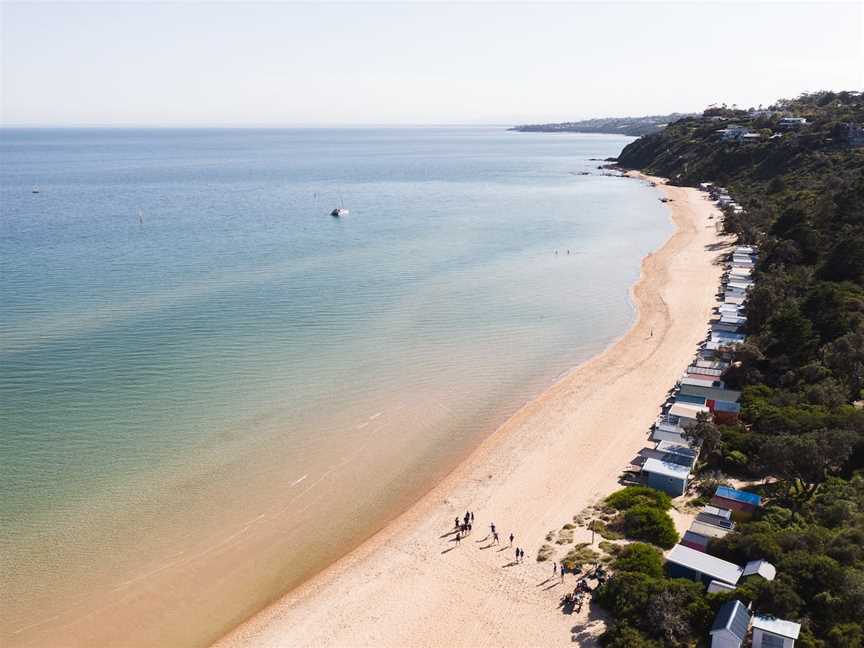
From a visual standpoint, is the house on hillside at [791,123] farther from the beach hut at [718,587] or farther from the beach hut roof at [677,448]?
the beach hut at [718,587]

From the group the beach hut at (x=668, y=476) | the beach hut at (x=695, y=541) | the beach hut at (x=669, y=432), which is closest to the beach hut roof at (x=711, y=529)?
the beach hut at (x=695, y=541)

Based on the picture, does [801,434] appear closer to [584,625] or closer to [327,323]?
[584,625]

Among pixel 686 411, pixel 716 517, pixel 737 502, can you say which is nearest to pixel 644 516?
pixel 716 517

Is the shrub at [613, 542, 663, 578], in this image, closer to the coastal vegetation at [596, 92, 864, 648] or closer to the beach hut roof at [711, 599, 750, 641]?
the coastal vegetation at [596, 92, 864, 648]

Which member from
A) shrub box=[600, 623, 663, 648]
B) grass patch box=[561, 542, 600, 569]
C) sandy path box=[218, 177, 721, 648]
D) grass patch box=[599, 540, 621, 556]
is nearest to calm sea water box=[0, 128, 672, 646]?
sandy path box=[218, 177, 721, 648]

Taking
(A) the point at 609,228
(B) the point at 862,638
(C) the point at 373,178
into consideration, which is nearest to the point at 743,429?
(B) the point at 862,638

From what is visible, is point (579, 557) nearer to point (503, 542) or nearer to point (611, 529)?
point (611, 529)

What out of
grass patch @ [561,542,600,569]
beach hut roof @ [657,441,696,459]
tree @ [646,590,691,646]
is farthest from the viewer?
beach hut roof @ [657,441,696,459]

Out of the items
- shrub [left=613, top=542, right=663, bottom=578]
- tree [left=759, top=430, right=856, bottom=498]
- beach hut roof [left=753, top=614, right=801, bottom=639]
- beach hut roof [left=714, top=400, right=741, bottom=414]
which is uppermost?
tree [left=759, top=430, right=856, bottom=498]
